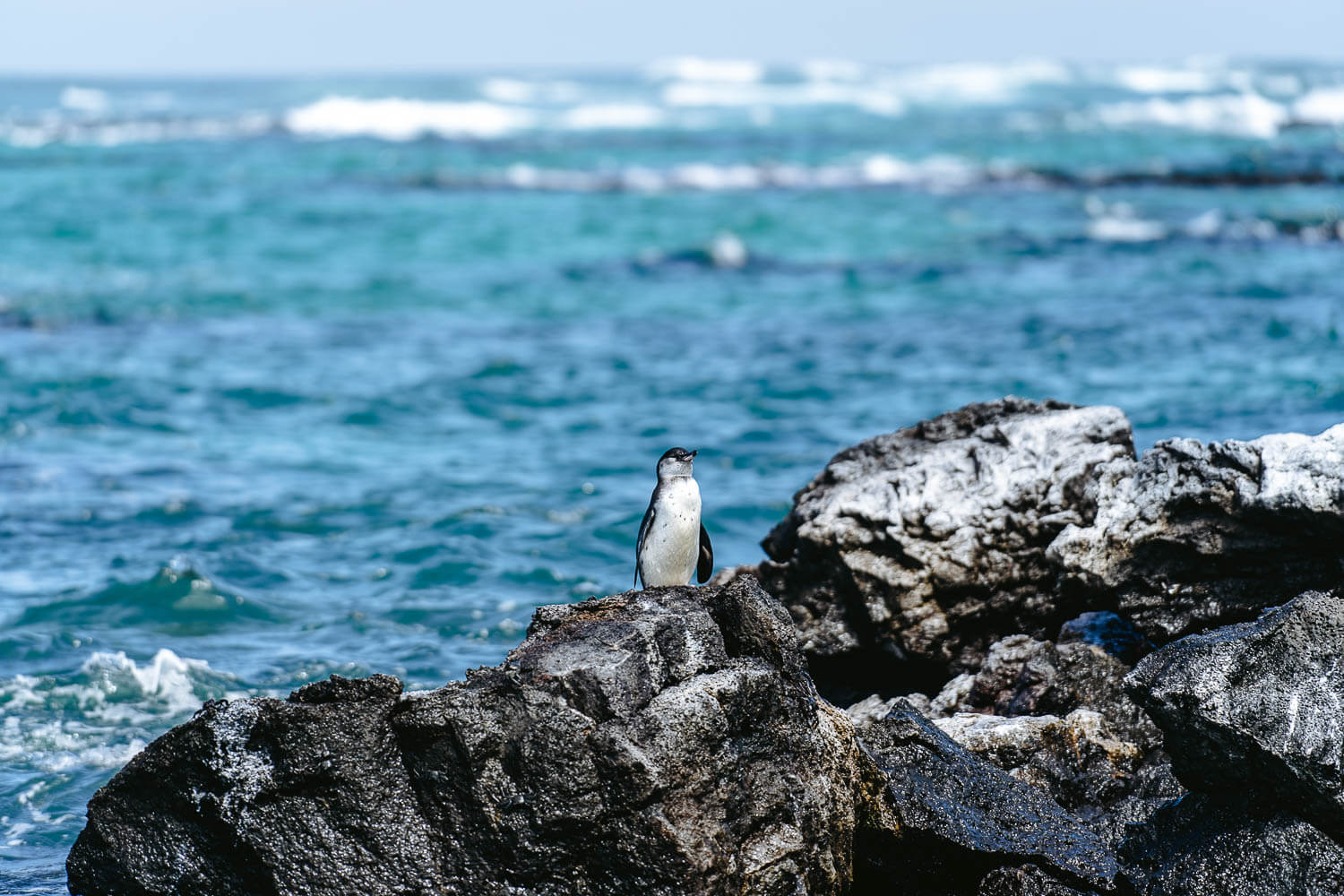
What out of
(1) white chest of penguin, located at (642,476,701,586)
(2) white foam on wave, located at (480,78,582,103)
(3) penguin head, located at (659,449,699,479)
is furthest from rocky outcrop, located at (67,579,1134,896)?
(2) white foam on wave, located at (480,78,582,103)

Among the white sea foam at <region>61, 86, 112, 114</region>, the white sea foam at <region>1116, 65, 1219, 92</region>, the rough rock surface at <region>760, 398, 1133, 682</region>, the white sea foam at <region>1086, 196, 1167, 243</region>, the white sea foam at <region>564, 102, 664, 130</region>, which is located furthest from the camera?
the white sea foam at <region>1116, 65, 1219, 92</region>

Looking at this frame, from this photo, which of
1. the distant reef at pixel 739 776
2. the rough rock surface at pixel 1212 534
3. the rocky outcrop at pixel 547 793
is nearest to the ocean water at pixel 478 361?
the rocky outcrop at pixel 547 793

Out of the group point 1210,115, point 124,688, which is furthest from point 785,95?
point 124,688

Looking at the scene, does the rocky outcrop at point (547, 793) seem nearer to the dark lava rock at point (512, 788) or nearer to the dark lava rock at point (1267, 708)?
the dark lava rock at point (512, 788)

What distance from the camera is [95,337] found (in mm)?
18672

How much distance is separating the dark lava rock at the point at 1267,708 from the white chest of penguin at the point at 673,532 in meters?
2.32

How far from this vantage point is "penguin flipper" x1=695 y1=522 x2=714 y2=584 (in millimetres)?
7301

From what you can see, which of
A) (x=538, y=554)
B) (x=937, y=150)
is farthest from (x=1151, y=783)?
(x=937, y=150)

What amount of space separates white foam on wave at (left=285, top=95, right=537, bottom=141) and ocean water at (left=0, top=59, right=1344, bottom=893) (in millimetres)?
12776

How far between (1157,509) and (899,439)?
1.76 meters

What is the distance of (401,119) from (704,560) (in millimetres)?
56882

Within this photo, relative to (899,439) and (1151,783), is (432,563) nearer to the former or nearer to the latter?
(899,439)

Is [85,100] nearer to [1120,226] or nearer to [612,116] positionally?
[612,116]

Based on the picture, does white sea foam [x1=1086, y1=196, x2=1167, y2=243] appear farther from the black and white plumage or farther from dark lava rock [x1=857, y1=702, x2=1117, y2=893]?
dark lava rock [x1=857, y1=702, x2=1117, y2=893]
